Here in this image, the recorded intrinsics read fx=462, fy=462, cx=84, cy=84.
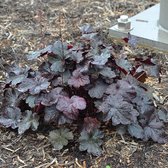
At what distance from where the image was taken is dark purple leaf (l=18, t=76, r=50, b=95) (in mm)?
2455

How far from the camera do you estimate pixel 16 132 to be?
2.62 metres

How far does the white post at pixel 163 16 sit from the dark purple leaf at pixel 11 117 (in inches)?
65.5

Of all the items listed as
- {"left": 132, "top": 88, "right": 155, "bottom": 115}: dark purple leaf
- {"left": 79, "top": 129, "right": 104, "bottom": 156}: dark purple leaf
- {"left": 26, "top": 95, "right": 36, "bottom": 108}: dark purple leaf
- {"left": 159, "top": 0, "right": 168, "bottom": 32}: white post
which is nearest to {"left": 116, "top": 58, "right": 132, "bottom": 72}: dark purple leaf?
{"left": 132, "top": 88, "right": 155, "bottom": 115}: dark purple leaf

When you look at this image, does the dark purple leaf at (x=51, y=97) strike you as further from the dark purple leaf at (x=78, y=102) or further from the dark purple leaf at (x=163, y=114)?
the dark purple leaf at (x=163, y=114)

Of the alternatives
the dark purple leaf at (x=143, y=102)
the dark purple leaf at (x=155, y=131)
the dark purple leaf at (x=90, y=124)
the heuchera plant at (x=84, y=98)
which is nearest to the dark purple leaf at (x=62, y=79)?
the heuchera plant at (x=84, y=98)

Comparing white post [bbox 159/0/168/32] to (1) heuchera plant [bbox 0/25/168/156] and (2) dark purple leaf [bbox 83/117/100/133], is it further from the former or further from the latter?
(2) dark purple leaf [bbox 83/117/100/133]

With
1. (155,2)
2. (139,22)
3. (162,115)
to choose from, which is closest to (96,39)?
(162,115)

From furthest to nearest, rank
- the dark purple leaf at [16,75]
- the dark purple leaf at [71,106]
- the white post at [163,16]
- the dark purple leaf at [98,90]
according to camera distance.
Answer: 1. the white post at [163,16]
2. the dark purple leaf at [16,75]
3. the dark purple leaf at [98,90]
4. the dark purple leaf at [71,106]

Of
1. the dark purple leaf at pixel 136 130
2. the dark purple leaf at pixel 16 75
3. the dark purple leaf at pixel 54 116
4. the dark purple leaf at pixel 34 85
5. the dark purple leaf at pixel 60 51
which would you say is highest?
the dark purple leaf at pixel 60 51

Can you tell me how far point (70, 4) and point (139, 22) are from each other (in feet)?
2.71

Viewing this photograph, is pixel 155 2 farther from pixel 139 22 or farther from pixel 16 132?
pixel 16 132

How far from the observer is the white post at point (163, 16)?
12.0 feet

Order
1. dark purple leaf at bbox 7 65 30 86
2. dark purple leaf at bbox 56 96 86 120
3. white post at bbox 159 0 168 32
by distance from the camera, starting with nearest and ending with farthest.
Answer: dark purple leaf at bbox 56 96 86 120 < dark purple leaf at bbox 7 65 30 86 < white post at bbox 159 0 168 32

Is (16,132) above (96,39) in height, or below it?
below
